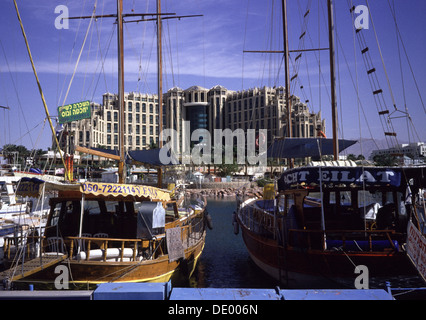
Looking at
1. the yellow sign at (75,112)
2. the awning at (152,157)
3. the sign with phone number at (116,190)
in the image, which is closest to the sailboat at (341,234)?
the sign with phone number at (116,190)

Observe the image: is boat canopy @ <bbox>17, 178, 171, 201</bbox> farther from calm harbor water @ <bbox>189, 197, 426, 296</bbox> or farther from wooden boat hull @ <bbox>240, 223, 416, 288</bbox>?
calm harbor water @ <bbox>189, 197, 426, 296</bbox>

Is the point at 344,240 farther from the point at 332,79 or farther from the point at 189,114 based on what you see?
the point at 189,114

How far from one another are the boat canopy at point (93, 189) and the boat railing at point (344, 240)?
5228 millimetres

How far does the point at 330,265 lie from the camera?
40.3 feet

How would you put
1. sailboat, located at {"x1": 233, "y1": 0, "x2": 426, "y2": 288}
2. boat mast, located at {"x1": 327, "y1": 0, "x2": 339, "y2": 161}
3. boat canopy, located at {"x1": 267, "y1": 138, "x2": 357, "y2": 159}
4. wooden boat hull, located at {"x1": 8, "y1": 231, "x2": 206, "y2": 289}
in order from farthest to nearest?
boat canopy, located at {"x1": 267, "y1": 138, "x2": 357, "y2": 159}
boat mast, located at {"x1": 327, "y1": 0, "x2": 339, "y2": 161}
sailboat, located at {"x1": 233, "y1": 0, "x2": 426, "y2": 288}
wooden boat hull, located at {"x1": 8, "y1": 231, "x2": 206, "y2": 289}

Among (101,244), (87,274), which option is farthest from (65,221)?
(87,274)

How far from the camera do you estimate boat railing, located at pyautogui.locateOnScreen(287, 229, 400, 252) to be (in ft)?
39.9

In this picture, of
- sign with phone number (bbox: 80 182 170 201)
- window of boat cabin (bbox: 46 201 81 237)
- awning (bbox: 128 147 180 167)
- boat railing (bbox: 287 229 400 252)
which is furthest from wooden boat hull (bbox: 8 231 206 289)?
awning (bbox: 128 147 180 167)

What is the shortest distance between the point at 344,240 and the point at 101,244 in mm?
7981

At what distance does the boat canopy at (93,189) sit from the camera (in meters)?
11.1

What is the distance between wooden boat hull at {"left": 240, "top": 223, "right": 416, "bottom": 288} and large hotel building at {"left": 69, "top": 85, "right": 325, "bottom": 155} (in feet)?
367

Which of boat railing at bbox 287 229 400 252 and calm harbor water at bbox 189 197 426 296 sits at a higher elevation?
boat railing at bbox 287 229 400 252
